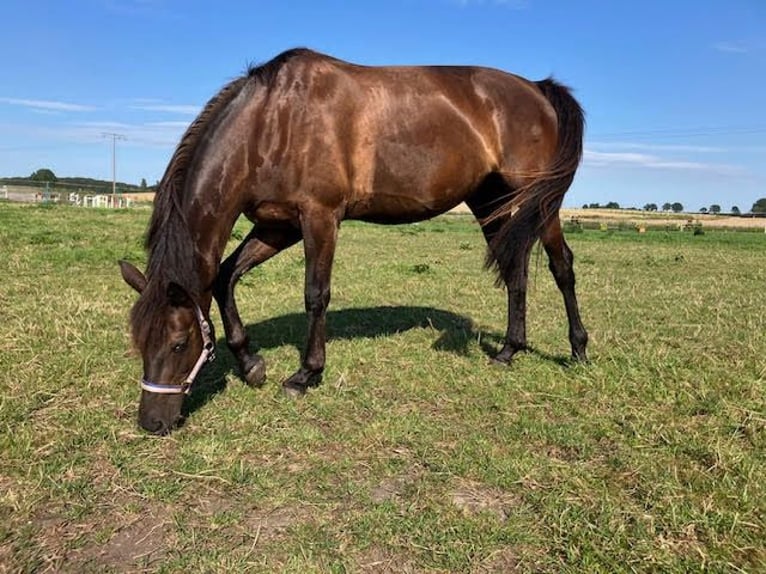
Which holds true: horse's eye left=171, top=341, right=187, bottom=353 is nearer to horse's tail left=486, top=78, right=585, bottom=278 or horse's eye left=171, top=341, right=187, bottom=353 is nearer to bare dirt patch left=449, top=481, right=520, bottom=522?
bare dirt patch left=449, top=481, right=520, bottom=522

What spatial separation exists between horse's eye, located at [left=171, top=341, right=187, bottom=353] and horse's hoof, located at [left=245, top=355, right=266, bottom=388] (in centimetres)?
89

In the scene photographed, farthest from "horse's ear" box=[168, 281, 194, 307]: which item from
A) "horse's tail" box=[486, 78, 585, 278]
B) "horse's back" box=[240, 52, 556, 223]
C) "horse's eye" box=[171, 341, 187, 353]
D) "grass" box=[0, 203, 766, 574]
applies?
"horse's tail" box=[486, 78, 585, 278]

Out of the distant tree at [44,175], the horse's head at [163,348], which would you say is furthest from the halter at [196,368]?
the distant tree at [44,175]

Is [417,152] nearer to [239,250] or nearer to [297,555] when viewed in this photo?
[239,250]

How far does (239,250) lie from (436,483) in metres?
2.75

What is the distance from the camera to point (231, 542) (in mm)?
2627

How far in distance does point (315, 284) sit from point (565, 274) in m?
2.49

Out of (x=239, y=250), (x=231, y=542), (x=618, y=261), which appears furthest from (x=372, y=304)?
(x=618, y=261)

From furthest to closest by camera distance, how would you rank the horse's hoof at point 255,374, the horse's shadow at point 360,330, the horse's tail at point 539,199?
1. the horse's shadow at point 360,330
2. the horse's tail at point 539,199
3. the horse's hoof at point 255,374

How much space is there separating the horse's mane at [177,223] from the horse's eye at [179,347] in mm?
208

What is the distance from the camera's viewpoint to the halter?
3.67 meters

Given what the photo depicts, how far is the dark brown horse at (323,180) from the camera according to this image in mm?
3828

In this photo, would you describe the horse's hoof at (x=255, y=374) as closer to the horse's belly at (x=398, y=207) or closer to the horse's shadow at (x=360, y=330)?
the horse's shadow at (x=360, y=330)

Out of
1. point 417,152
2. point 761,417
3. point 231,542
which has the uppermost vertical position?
point 417,152
